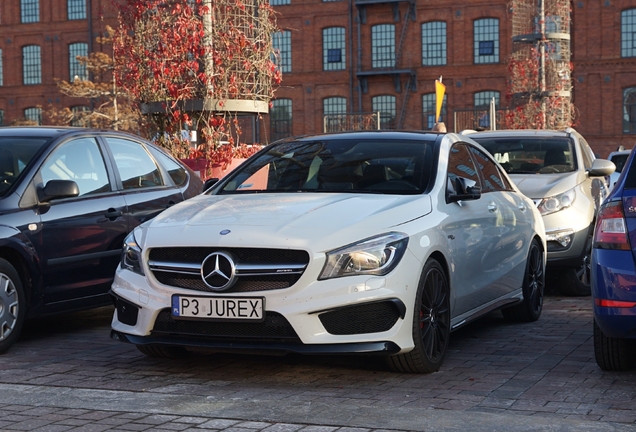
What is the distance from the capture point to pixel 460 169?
25.1ft

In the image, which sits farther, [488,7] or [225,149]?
[488,7]

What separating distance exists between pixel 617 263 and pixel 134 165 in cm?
444

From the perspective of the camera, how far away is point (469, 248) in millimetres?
7258

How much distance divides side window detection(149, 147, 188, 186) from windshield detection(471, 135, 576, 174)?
3937mm

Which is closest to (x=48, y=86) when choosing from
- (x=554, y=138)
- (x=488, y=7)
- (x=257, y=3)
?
(x=488, y=7)

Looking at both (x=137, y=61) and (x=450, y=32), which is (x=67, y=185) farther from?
(x=450, y=32)

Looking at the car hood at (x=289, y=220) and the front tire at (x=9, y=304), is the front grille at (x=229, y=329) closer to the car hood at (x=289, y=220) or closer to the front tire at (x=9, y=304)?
the car hood at (x=289, y=220)

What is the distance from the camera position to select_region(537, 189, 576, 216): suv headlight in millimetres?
10797

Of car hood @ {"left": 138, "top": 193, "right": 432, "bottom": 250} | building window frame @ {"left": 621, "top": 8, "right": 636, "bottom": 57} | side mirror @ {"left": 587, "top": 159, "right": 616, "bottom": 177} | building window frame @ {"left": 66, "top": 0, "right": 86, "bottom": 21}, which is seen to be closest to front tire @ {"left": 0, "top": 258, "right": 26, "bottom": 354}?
car hood @ {"left": 138, "top": 193, "right": 432, "bottom": 250}

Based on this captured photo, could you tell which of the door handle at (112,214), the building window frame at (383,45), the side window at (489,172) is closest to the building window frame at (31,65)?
the building window frame at (383,45)

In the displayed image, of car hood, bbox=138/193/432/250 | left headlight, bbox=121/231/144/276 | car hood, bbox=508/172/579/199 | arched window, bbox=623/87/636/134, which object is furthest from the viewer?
arched window, bbox=623/87/636/134

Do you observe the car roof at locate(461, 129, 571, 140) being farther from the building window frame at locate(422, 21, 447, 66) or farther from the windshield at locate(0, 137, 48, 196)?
the building window frame at locate(422, 21, 447, 66)

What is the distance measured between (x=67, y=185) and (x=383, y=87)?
49178 millimetres

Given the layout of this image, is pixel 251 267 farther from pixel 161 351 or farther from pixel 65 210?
pixel 65 210
